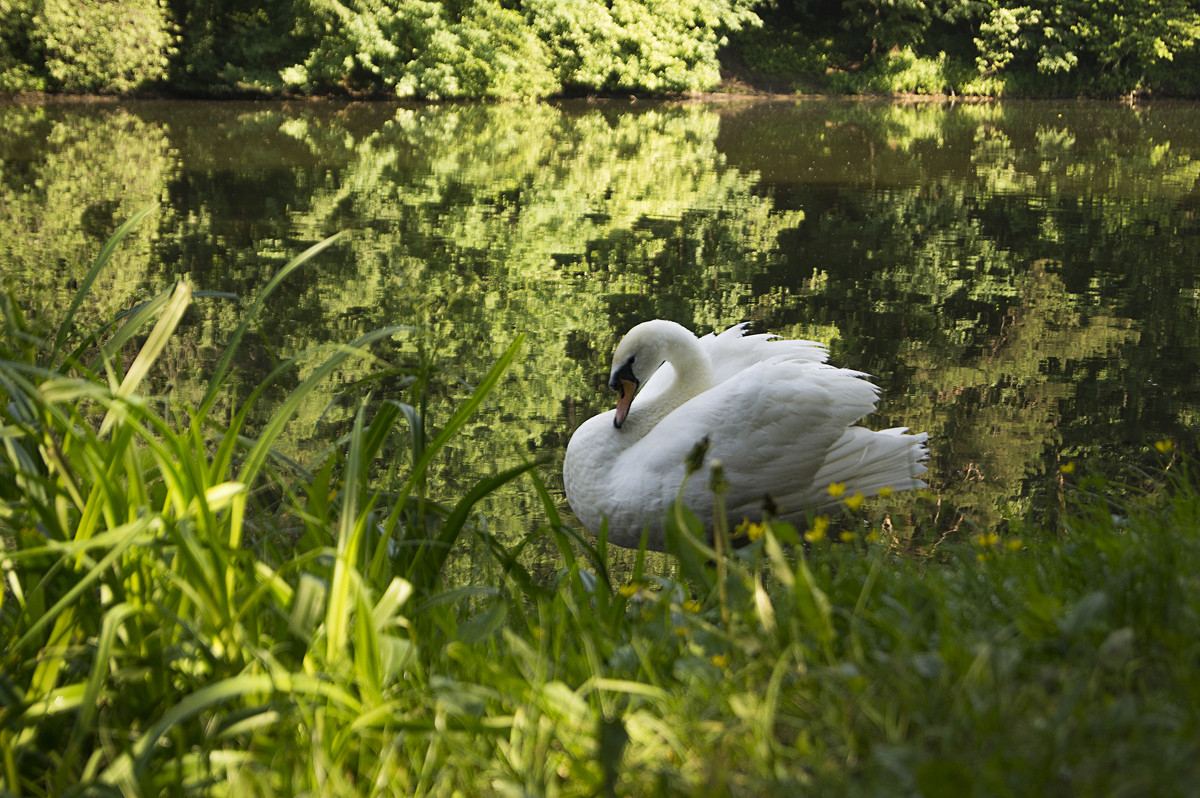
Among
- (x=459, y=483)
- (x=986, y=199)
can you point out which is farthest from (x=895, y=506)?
(x=986, y=199)

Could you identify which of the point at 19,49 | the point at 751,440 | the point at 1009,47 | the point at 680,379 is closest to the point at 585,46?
the point at 19,49

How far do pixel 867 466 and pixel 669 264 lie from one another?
11.8 ft

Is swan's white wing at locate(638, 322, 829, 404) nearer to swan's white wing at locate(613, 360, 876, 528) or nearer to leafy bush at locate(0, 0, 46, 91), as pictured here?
swan's white wing at locate(613, 360, 876, 528)

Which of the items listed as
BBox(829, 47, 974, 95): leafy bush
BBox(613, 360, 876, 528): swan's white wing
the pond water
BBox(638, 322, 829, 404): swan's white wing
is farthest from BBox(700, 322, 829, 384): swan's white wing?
BBox(829, 47, 974, 95): leafy bush

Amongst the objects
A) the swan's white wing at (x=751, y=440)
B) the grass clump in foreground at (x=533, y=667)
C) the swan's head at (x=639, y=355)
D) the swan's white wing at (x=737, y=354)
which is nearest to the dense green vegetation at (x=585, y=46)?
the swan's white wing at (x=737, y=354)

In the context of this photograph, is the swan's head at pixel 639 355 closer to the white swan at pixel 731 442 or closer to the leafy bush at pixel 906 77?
the white swan at pixel 731 442

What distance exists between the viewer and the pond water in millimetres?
3977

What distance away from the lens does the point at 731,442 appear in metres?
3.02

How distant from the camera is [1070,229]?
25.8 ft

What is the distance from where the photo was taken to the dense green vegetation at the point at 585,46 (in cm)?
1822

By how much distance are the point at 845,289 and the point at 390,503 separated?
4350mm

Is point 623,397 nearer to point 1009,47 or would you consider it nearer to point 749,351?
point 749,351

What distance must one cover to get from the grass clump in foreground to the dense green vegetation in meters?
18.1

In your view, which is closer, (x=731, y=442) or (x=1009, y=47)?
(x=731, y=442)
